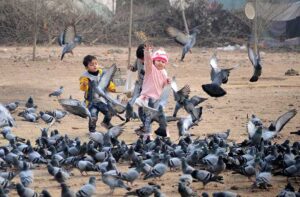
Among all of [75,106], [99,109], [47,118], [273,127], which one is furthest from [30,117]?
[273,127]

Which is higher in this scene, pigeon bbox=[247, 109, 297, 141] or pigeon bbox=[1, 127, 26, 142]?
pigeon bbox=[247, 109, 297, 141]

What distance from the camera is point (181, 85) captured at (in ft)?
56.7

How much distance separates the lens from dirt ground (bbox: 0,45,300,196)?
837 cm

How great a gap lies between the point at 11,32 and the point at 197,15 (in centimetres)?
772

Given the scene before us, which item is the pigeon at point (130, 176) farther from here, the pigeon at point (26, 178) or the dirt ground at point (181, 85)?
the pigeon at point (26, 178)

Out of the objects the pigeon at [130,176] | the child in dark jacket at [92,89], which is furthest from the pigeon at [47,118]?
the pigeon at [130,176]

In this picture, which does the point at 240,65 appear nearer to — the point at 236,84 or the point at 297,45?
the point at 236,84

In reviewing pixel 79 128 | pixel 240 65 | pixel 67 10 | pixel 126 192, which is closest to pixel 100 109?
pixel 79 128

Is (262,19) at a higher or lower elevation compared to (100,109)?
higher

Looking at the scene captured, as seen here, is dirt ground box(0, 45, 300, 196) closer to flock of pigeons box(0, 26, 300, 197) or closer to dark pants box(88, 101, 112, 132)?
flock of pigeons box(0, 26, 300, 197)

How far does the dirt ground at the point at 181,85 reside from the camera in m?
8.37

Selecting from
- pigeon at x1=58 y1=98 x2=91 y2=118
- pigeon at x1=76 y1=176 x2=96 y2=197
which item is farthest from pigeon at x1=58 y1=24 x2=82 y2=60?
pigeon at x1=76 y1=176 x2=96 y2=197

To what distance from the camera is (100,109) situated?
11.4 metres

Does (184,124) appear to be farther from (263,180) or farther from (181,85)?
(181,85)
